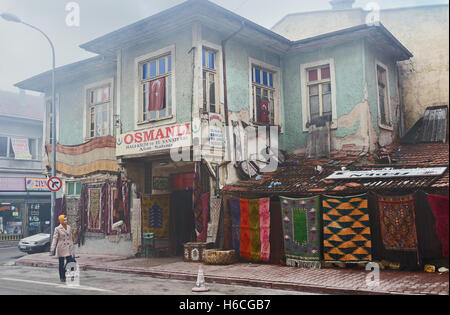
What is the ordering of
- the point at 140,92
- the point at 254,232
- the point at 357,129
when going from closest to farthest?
the point at 254,232 → the point at 357,129 → the point at 140,92

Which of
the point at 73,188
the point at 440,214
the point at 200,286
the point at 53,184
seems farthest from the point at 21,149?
the point at 440,214

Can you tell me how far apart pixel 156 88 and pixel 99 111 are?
14.7 feet

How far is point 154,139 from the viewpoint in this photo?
46.9 ft

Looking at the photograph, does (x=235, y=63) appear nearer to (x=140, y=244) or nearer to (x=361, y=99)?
(x=361, y=99)

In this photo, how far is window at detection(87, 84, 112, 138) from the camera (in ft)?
59.0

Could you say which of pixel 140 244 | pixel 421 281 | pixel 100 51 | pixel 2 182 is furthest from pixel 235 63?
pixel 2 182

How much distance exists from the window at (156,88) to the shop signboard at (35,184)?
56.5ft

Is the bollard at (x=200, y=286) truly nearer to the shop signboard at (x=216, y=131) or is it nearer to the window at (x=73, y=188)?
the shop signboard at (x=216, y=131)

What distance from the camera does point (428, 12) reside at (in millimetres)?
17312

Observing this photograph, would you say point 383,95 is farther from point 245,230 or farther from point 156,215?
point 156,215

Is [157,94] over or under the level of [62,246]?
over

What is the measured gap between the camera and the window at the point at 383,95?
641 inches

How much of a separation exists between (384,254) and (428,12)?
1058 cm

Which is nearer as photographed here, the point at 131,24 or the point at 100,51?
the point at 131,24
